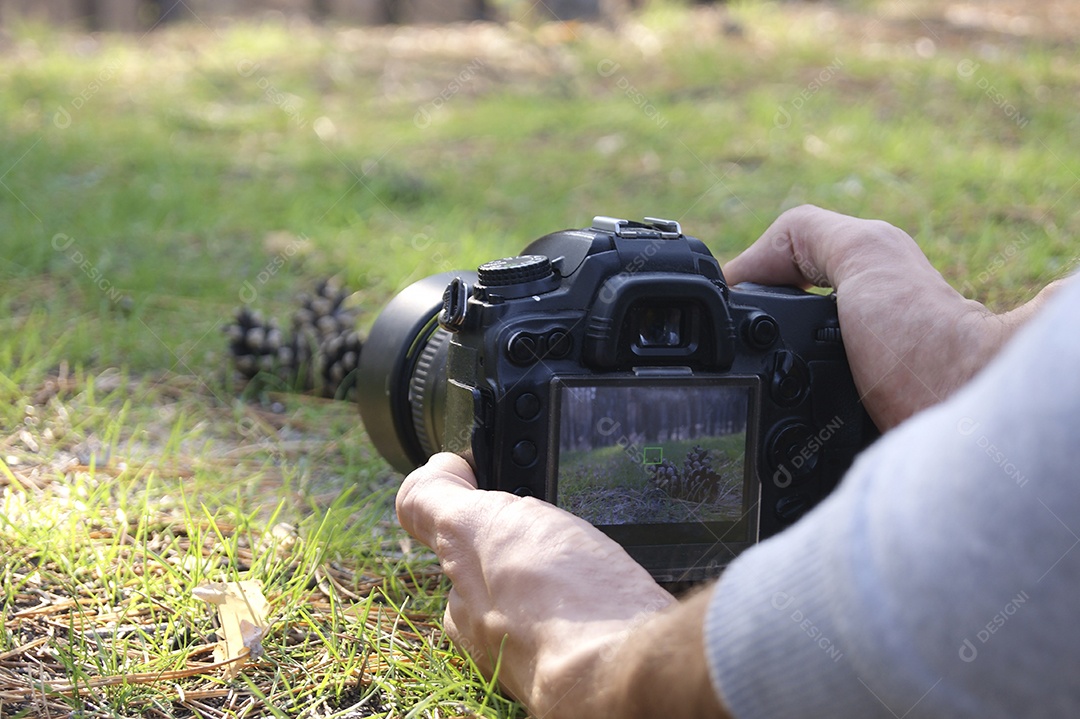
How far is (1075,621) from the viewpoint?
61cm

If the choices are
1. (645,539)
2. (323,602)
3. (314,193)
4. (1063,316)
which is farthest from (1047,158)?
(1063,316)

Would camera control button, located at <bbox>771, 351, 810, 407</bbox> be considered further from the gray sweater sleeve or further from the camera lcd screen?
the gray sweater sleeve

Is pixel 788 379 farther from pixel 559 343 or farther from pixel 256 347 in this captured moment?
pixel 256 347

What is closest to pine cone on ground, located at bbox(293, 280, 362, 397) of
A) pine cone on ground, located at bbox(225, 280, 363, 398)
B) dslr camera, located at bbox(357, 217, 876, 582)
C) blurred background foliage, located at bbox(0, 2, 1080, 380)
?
pine cone on ground, located at bbox(225, 280, 363, 398)

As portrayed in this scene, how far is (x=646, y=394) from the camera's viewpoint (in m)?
1.29

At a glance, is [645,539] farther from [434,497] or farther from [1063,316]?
[1063,316]

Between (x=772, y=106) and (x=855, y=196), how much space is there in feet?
3.74

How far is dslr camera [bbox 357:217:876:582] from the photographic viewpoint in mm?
1274

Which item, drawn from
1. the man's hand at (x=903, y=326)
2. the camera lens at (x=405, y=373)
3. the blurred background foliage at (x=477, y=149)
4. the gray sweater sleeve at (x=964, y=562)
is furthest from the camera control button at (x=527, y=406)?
the blurred background foliage at (x=477, y=149)

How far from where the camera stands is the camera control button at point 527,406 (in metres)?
1.26

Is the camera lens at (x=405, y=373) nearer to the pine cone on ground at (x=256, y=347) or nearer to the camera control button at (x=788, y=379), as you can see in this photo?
the camera control button at (x=788, y=379)

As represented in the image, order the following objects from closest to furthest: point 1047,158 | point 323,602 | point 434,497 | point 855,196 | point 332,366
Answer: point 434,497 < point 323,602 < point 332,366 < point 855,196 < point 1047,158

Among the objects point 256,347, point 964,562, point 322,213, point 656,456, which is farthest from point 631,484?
point 322,213

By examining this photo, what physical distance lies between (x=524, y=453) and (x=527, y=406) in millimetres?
58
